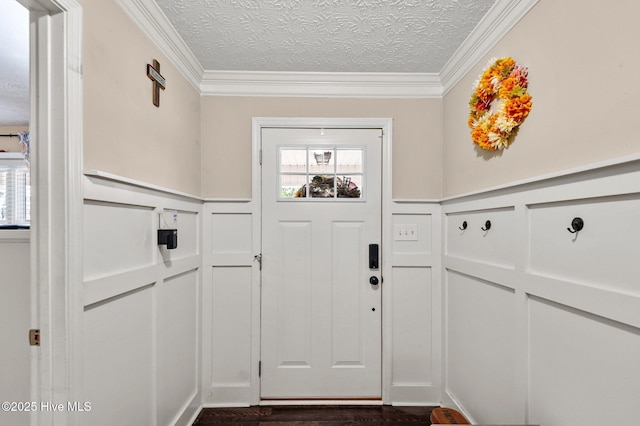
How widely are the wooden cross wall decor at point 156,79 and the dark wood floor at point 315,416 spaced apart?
210cm

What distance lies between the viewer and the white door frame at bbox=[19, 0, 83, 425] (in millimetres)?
1051

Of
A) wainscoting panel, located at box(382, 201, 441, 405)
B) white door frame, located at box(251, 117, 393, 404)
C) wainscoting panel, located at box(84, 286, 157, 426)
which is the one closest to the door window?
white door frame, located at box(251, 117, 393, 404)

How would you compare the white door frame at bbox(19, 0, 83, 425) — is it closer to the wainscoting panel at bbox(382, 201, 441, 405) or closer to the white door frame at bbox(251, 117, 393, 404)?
the white door frame at bbox(251, 117, 393, 404)

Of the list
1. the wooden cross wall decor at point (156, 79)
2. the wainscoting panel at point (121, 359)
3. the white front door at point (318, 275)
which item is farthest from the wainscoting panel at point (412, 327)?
the wooden cross wall decor at point (156, 79)

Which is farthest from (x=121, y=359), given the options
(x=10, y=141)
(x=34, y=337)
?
(x=10, y=141)

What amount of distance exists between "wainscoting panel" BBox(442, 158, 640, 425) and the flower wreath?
28 cm

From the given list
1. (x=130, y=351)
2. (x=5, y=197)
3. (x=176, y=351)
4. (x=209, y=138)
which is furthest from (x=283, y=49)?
(x=5, y=197)

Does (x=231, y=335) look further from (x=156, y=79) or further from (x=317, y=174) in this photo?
(x=156, y=79)

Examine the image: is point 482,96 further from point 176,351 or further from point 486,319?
point 176,351

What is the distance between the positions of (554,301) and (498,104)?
998 mm

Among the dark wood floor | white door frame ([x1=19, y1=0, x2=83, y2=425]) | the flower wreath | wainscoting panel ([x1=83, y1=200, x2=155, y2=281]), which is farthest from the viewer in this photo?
the dark wood floor

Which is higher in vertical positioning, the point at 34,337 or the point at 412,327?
the point at 34,337

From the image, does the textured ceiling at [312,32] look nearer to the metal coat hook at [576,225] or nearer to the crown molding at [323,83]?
the crown molding at [323,83]

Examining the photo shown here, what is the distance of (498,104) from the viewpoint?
1.60m
